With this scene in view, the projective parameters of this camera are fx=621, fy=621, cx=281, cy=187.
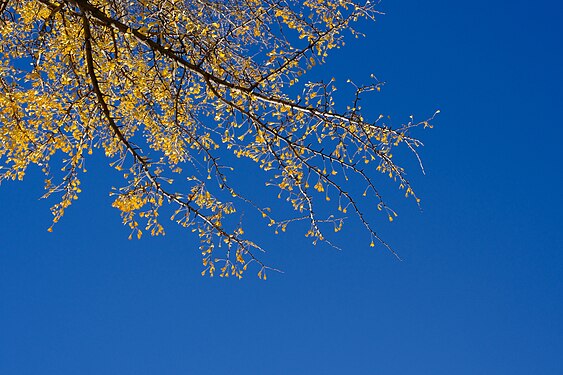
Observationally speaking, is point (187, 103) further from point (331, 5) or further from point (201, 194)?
point (331, 5)

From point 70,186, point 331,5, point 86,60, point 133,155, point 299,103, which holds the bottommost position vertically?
point 70,186

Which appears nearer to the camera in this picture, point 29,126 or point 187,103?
point 29,126

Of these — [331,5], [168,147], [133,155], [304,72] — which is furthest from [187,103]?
[331,5]

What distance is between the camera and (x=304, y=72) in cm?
477

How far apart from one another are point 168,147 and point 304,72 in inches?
55.9

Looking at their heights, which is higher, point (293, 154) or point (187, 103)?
point (187, 103)

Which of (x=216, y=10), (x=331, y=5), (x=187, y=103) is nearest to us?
(x=187, y=103)

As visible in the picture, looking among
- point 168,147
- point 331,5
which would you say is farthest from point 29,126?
point 331,5

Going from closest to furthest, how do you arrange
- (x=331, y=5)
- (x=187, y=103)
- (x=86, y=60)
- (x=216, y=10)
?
1. (x=86, y=60)
2. (x=187, y=103)
3. (x=331, y=5)
4. (x=216, y=10)

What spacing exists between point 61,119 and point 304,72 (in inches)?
75.2

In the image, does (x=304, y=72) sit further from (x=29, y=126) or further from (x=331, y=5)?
(x=29, y=126)

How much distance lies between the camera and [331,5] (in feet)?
18.6

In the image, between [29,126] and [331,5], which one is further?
[331,5]

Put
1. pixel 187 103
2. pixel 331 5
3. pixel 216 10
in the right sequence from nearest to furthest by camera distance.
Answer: pixel 187 103 < pixel 331 5 < pixel 216 10
